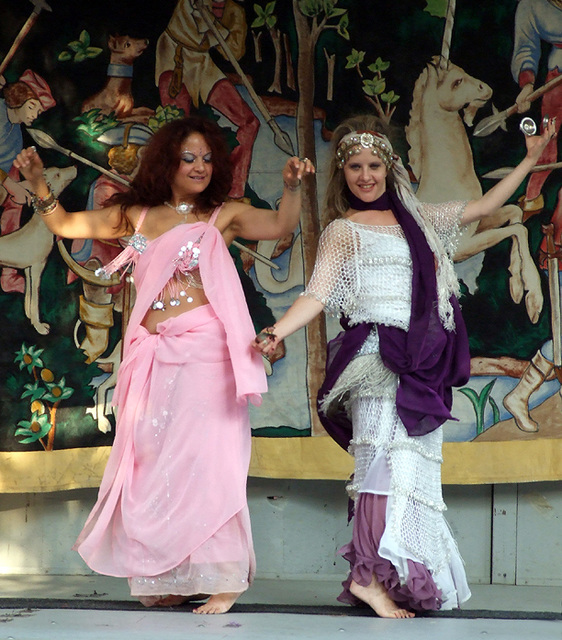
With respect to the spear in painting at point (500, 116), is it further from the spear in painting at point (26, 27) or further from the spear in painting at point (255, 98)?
the spear in painting at point (26, 27)

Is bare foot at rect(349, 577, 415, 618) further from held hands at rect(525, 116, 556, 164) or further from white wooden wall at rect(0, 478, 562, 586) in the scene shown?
held hands at rect(525, 116, 556, 164)

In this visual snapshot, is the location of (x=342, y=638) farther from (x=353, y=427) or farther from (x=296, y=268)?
(x=296, y=268)

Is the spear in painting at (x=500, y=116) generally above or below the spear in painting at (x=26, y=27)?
below

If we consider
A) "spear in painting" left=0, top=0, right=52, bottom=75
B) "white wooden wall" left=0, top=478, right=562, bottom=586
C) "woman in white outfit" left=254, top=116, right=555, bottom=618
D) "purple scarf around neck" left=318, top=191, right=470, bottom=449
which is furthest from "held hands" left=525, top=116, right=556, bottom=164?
"spear in painting" left=0, top=0, right=52, bottom=75

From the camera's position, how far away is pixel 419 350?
13.9ft

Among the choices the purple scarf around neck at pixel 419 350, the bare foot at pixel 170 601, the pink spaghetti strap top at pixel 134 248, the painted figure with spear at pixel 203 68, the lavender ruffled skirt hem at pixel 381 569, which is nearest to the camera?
the lavender ruffled skirt hem at pixel 381 569

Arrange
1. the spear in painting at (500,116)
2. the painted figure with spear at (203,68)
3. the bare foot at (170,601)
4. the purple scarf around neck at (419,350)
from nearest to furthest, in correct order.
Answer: the purple scarf around neck at (419,350), the bare foot at (170,601), the spear in painting at (500,116), the painted figure with spear at (203,68)

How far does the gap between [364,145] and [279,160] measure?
1333 mm

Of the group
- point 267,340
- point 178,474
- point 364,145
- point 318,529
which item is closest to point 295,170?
point 364,145

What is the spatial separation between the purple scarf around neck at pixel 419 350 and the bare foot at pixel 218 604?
0.88 meters

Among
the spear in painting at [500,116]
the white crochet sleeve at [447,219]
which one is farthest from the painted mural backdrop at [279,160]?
the white crochet sleeve at [447,219]

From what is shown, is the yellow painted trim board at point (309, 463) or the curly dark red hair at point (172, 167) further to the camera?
the yellow painted trim board at point (309, 463)

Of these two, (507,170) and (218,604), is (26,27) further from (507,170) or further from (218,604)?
(218,604)

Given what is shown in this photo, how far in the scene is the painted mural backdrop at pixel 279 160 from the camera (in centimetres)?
546
